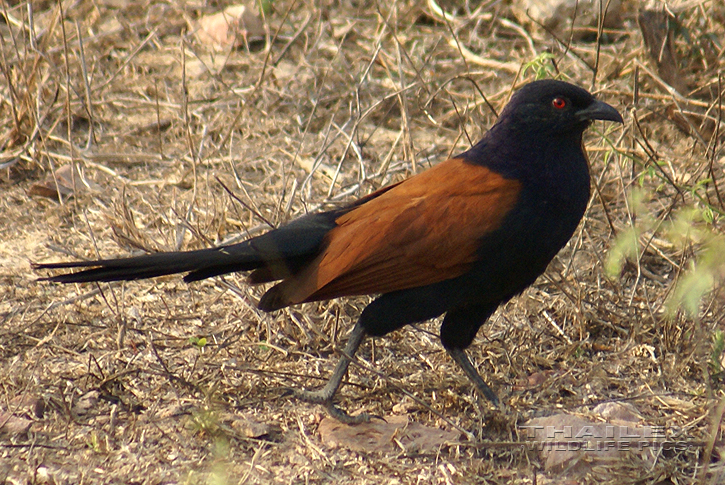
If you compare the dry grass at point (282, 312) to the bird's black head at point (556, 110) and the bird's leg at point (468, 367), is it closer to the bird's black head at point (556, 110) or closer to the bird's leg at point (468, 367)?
the bird's leg at point (468, 367)

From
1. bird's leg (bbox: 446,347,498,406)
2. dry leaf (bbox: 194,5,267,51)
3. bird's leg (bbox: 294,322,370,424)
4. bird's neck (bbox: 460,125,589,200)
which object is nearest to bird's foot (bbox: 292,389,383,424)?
bird's leg (bbox: 294,322,370,424)

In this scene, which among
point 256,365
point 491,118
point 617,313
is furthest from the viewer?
point 491,118

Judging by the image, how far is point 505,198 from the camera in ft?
9.37

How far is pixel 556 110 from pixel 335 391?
128cm

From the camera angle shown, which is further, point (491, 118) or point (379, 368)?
point (491, 118)

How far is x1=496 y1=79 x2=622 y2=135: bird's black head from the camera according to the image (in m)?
3.03

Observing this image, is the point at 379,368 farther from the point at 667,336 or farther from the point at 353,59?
the point at 353,59

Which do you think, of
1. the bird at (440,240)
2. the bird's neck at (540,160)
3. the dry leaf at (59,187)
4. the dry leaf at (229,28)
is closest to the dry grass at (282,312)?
the dry leaf at (59,187)

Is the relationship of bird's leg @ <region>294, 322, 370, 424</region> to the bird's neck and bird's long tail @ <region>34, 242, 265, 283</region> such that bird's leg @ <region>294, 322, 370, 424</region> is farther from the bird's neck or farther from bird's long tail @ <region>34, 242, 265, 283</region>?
the bird's neck

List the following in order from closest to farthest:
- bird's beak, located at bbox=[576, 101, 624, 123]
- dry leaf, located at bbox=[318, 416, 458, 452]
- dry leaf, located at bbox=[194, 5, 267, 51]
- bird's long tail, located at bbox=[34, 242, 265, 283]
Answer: bird's long tail, located at bbox=[34, 242, 265, 283], dry leaf, located at bbox=[318, 416, 458, 452], bird's beak, located at bbox=[576, 101, 624, 123], dry leaf, located at bbox=[194, 5, 267, 51]

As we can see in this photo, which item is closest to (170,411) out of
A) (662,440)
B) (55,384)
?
(55,384)

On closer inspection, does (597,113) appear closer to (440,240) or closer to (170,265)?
(440,240)

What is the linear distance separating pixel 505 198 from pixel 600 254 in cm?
128

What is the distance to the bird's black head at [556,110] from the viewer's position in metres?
3.03
